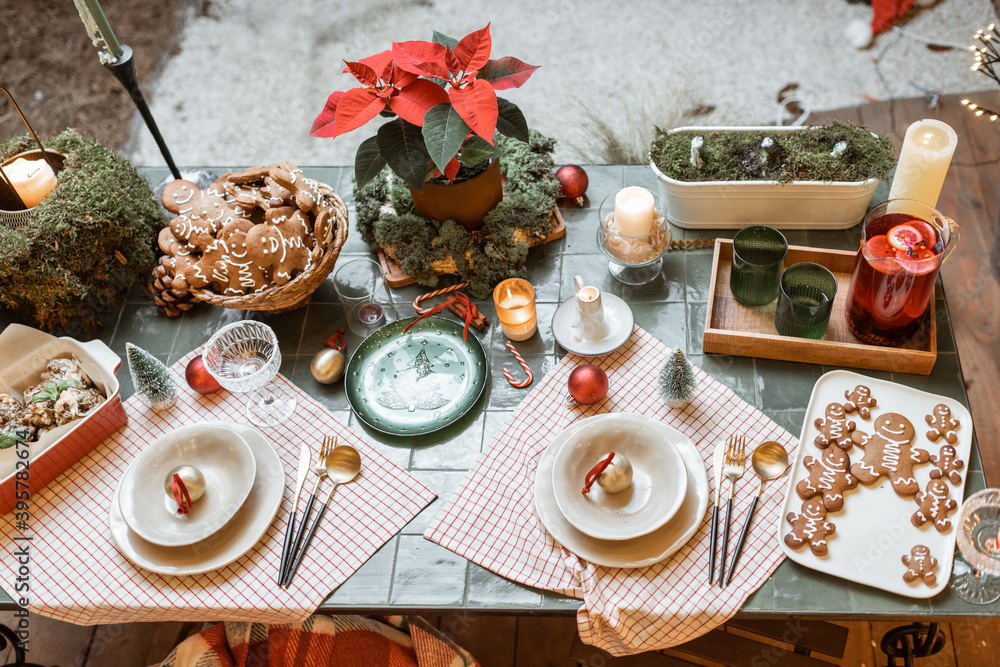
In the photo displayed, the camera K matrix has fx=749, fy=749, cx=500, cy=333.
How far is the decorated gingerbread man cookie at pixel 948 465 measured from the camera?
1084 mm

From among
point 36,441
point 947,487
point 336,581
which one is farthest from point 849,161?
point 36,441

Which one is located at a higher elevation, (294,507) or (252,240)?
(252,240)

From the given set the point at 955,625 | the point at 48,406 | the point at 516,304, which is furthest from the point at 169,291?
the point at 955,625

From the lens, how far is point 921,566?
101 centimetres

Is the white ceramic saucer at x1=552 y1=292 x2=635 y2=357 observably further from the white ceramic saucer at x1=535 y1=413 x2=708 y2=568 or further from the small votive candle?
the white ceramic saucer at x1=535 y1=413 x2=708 y2=568

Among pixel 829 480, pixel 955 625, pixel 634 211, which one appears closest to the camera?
pixel 829 480

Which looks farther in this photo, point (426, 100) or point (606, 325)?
point (606, 325)

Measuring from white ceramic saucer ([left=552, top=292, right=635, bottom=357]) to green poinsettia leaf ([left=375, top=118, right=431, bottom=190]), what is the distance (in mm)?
347

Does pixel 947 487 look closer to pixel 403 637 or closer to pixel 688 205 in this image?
pixel 688 205

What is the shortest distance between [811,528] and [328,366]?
806 millimetres

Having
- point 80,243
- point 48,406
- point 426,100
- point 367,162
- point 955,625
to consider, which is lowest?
point 955,625

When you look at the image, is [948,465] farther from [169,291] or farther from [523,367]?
[169,291]

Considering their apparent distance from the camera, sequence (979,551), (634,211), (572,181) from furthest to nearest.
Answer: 1. (572,181)
2. (634,211)
3. (979,551)

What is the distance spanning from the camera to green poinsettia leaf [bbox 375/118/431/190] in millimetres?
1220
